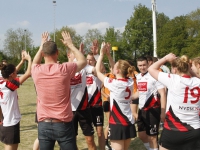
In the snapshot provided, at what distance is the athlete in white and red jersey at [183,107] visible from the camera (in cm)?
395

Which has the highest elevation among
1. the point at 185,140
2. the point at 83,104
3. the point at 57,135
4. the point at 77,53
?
the point at 77,53

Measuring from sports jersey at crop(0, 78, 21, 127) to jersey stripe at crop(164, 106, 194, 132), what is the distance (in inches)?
107

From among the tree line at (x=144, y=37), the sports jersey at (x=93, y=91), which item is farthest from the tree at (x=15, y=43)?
the sports jersey at (x=93, y=91)

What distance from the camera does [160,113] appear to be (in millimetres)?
5891

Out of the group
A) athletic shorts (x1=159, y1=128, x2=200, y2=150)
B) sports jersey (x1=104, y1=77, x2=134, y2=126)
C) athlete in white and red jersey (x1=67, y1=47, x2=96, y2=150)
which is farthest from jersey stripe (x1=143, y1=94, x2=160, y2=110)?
athletic shorts (x1=159, y1=128, x2=200, y2=150)

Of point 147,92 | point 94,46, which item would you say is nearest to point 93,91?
point 94,46

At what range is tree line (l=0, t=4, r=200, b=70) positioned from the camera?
4891 centimetres

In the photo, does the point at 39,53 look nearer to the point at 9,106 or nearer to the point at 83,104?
the point at 9,106

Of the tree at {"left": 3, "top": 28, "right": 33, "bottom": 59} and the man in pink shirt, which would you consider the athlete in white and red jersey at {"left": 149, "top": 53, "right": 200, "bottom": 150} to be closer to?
the man in pink shirt

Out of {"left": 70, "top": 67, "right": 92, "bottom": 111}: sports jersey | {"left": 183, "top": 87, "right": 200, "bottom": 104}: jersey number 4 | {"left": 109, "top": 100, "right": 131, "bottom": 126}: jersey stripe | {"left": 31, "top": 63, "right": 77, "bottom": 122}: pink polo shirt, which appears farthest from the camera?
{"left": 70, "top": 67, "right": 92, "bottom": 111}: sports jersey

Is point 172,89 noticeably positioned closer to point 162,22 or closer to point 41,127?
point 41,127

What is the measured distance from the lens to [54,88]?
373 cm

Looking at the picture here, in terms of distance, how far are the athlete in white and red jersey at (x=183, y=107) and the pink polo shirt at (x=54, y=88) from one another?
1.40m

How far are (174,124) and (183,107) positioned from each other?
30 centimetres
